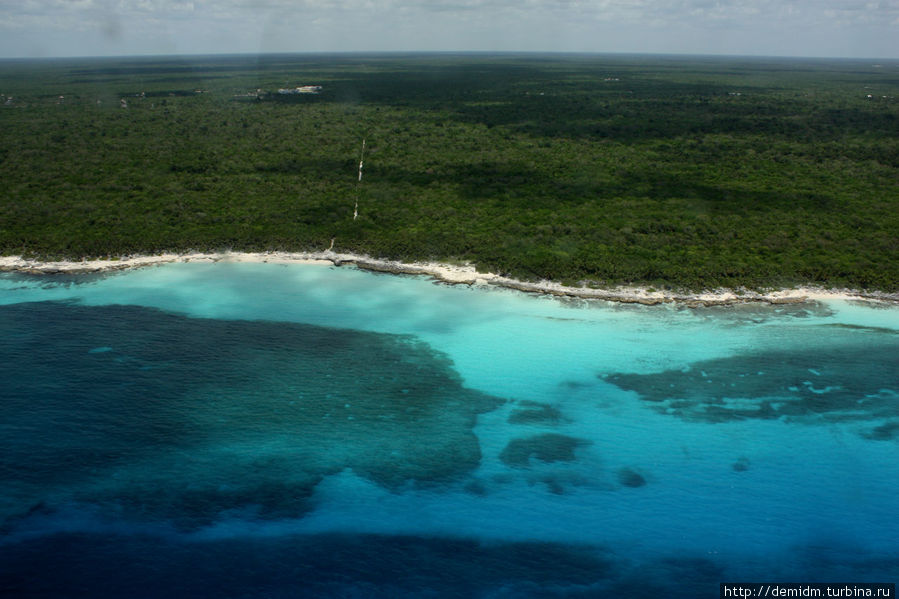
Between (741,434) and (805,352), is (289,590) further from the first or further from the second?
(805,352)

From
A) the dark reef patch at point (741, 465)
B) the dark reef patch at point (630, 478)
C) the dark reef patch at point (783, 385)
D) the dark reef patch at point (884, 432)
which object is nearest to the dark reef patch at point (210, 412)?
the dark reef patch at point (630, 478)

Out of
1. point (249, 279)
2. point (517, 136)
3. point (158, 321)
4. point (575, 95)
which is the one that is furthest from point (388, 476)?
point (575, 95)

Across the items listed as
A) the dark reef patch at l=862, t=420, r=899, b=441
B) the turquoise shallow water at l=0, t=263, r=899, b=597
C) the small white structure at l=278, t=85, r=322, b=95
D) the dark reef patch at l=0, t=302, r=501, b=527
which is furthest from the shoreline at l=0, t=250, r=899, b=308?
the small white structure at l=278, t=85, r=322, b=95

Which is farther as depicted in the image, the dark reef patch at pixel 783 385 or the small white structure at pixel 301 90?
the small white structure at pixel 301 90

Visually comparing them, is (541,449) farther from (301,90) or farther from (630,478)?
(301,90)

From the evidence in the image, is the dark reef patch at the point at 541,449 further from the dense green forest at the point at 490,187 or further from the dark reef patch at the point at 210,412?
the dense green forest at the point at 490,187

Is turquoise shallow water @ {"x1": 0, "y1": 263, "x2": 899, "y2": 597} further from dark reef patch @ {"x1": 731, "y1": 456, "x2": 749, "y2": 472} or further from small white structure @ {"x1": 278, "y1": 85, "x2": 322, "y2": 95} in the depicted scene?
small white structure @ {"x1": 278, "y1": 85, "x2": 322, "y2": 95}
